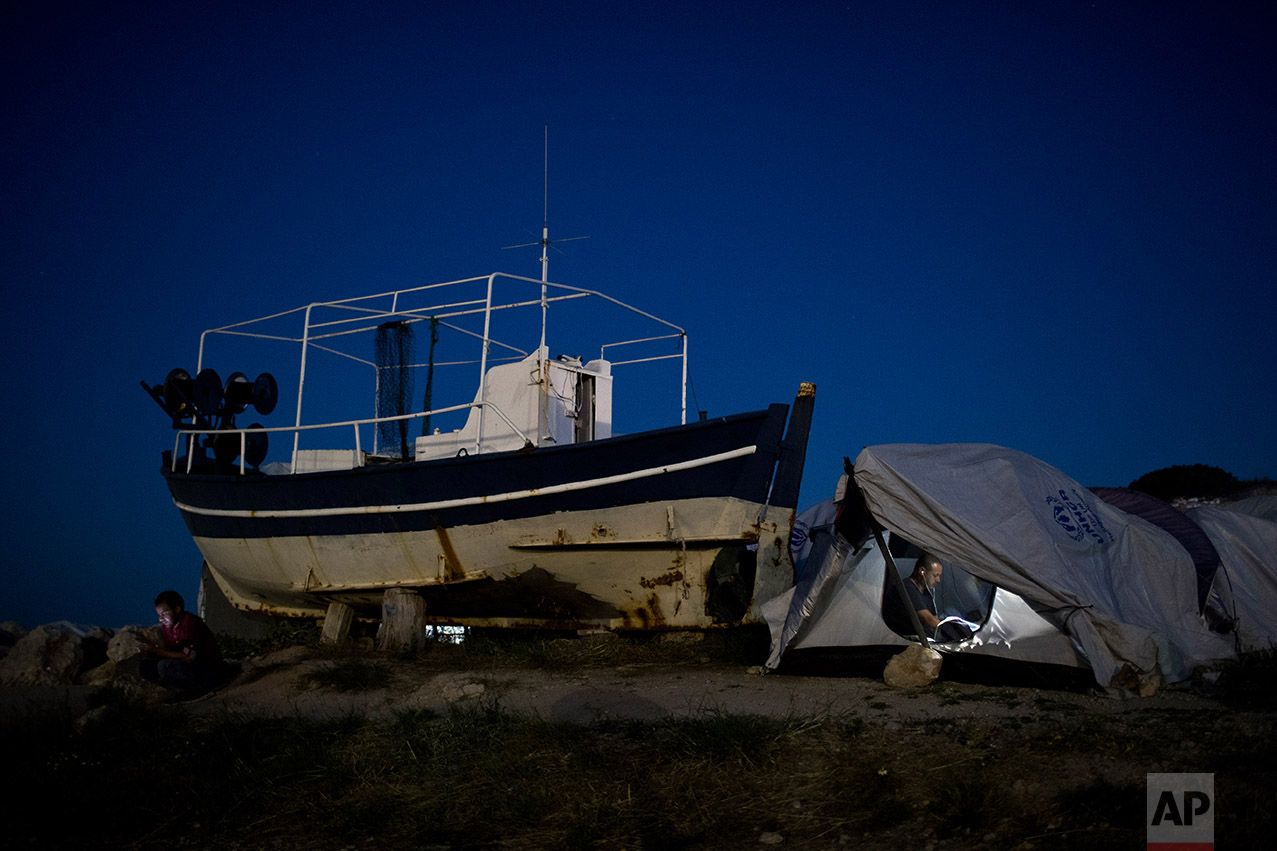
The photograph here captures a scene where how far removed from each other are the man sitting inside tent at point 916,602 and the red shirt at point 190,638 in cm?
591

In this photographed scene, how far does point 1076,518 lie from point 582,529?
442 centimetres

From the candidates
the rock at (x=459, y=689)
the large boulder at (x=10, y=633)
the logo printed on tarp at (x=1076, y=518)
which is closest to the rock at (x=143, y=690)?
the rock at (x=459, y=689)

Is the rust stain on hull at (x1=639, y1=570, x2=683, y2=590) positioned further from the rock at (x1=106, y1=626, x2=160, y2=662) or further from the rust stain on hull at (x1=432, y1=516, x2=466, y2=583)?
the rock at (x1=106, y1=626, x2=160, y2=662)

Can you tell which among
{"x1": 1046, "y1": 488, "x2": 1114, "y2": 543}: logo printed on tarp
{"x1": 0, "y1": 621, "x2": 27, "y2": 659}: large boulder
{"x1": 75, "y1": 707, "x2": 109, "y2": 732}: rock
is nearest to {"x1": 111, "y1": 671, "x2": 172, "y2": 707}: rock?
{"x1": 75, "y1": 707, "x2": 109, "y2": 732}: rock

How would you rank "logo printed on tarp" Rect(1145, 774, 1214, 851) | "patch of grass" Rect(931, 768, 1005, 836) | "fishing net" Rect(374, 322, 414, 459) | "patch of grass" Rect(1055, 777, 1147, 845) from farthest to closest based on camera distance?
"fishing net" Rect(374, 322, 414, 459) < "patch of grass" Rect(931, 768, 1005, 836) < "patch of grass" Rect(1055, 777, 1147, 845) < "logo printed on tarp" Rect(1145, 774, 1214, 851)

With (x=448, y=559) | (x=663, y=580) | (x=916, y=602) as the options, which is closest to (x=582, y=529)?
(x=663, y=580)

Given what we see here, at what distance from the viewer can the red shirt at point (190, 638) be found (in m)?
7.21

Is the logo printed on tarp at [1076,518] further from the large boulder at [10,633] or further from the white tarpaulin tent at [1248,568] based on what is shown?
the large boulder at [10,633]

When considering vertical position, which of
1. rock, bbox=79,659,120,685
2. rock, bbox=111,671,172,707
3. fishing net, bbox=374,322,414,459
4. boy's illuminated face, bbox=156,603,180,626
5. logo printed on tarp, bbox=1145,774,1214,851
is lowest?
rock, bbox=79,659,120,685

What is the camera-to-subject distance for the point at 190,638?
724 centimetres

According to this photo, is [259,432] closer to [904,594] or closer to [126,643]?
[126,643]

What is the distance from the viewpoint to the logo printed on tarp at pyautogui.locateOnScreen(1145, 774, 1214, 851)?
10.1 feet

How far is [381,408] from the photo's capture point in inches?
464

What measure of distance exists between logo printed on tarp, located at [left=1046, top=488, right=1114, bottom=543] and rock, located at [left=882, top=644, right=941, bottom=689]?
1.46 meters
